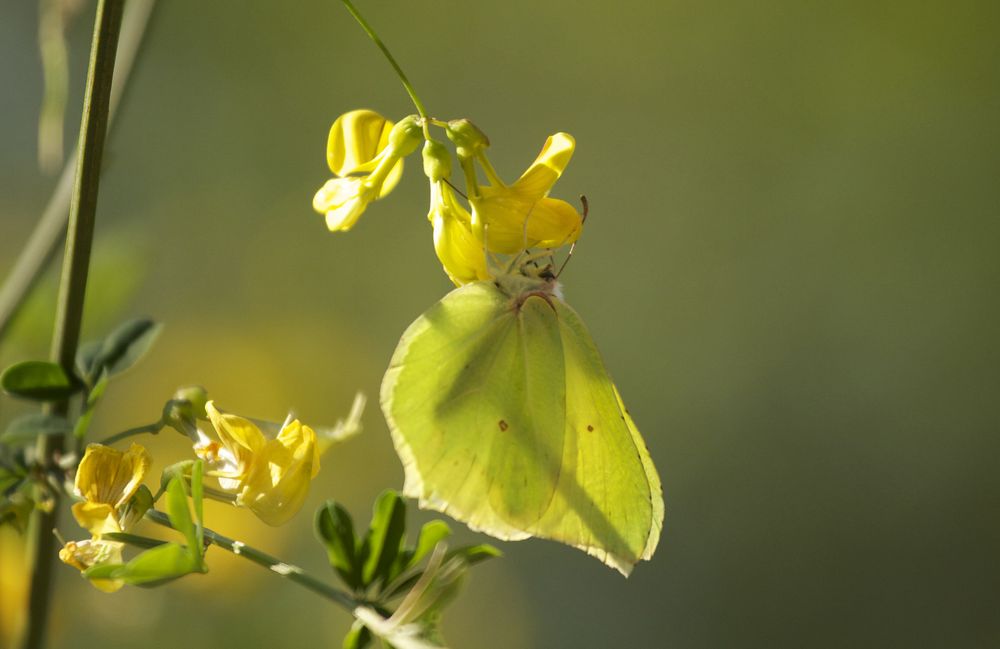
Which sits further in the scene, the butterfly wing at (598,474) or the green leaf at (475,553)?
the butterfly wing at (598,474)

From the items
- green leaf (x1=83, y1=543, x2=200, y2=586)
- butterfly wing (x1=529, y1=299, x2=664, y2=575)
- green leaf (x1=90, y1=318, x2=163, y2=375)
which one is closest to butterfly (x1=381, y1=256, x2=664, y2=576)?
butterfly wing (x1=529, y1=299, x2=664, y2=575)

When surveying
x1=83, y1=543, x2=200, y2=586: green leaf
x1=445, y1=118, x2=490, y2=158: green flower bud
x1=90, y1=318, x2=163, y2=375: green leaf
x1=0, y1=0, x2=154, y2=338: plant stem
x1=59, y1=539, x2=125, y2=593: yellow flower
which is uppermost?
x1=445, y1=118, x2=490, y2=158: green flower bud

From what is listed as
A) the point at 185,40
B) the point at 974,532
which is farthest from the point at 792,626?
the point at 185,40

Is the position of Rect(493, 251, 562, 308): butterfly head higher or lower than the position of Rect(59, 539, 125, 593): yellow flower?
higher

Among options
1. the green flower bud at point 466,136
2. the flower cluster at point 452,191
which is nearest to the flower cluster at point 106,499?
the flower cluster at point 452,191

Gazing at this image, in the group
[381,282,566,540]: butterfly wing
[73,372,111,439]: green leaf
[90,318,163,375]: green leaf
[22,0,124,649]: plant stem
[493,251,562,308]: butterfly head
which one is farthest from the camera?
[493,251,562,308]: butterfly head

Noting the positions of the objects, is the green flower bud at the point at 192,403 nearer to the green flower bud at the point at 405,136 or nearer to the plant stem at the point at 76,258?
the plant stem at the point at 76,258

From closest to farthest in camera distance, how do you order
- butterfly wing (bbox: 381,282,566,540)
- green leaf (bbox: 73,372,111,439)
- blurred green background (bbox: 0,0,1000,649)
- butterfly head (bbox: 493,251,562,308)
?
green leaf (bbox: 73,372,111,439) < butterfly wing (bbox: 381,282,566,540) < butterfly head (bbox: 493,251,562,308) < blurred green background (bbox: 0,0,1000,649)

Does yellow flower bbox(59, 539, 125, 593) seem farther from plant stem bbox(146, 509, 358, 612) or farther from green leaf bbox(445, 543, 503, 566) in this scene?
green leaf bbox(445, 543, 503, 566)
